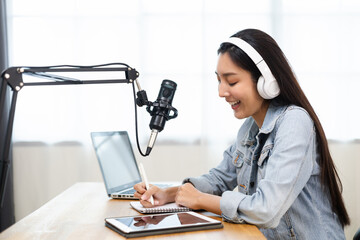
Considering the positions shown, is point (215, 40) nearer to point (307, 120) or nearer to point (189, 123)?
point (189, 123)

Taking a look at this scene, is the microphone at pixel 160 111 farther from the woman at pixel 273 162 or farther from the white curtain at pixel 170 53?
the white curtain at pixel 170 53

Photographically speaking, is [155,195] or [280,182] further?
[155,195]

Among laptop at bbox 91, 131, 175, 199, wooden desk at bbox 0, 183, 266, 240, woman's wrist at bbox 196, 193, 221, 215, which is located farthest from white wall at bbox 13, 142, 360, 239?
woman's wrist at bbox 196, 193, 221, 215

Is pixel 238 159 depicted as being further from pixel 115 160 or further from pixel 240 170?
pixel 115 160

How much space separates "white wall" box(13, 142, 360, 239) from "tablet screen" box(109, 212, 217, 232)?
1757mm

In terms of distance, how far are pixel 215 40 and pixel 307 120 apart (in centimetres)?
174

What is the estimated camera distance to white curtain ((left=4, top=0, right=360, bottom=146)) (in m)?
2.95

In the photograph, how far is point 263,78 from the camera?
137 cm

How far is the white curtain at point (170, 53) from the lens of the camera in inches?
116

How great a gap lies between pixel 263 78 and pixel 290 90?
97 mm

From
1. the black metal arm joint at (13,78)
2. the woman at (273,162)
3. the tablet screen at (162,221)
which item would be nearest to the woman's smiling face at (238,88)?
the woman at (273,162)

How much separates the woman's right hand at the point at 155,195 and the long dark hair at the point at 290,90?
1.60ft

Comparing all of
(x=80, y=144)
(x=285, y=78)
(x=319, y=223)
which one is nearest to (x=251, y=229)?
(x=319, y=223)

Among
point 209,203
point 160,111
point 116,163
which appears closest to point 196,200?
point 209,203
